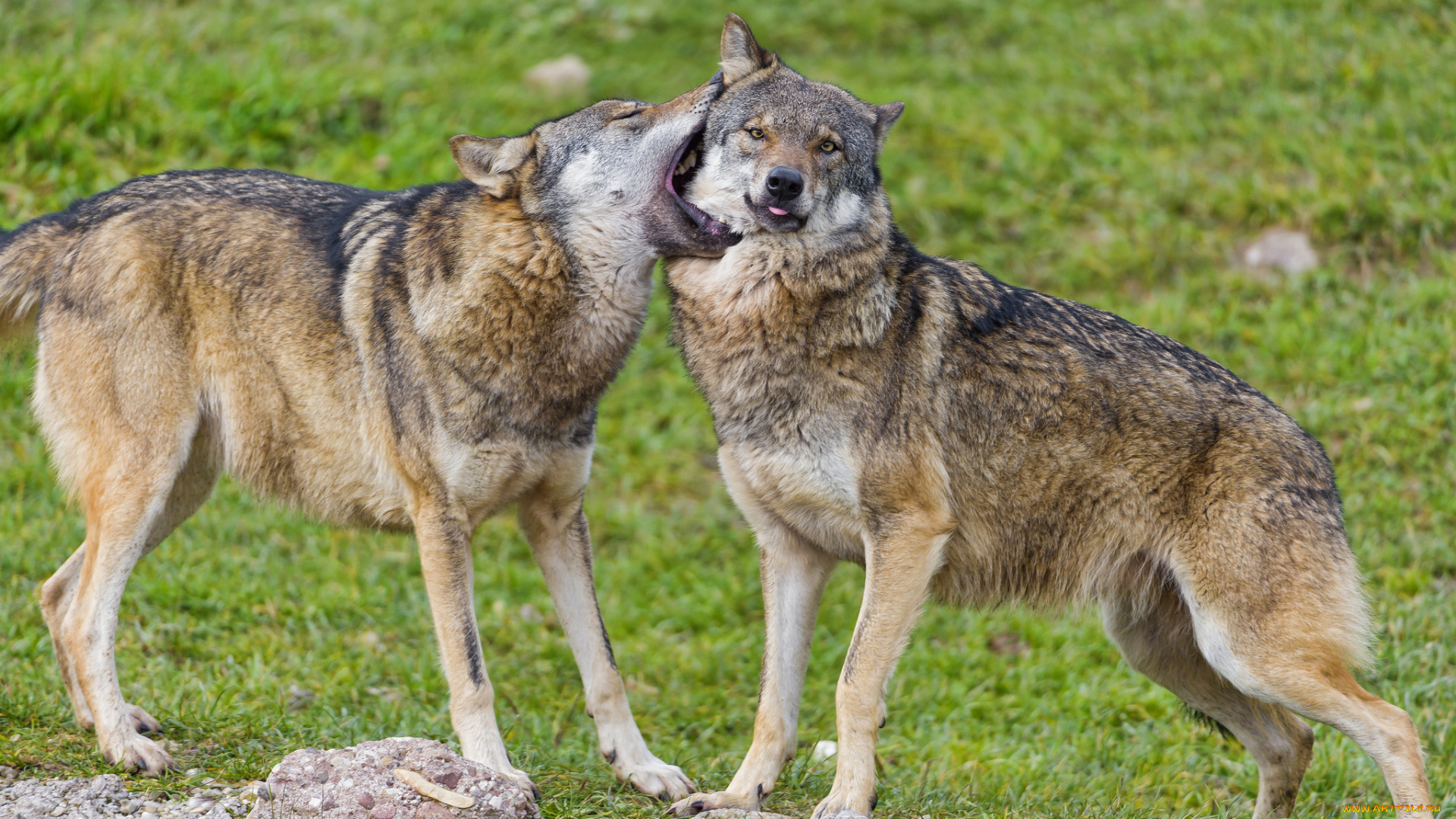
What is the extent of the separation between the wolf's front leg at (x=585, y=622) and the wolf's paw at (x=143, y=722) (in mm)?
1510

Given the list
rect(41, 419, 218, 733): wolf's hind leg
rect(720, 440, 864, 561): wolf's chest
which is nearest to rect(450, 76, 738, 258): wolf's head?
rect(720, 440, 864, 561): wolf's chest

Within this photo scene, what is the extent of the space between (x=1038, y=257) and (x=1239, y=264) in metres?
1.35

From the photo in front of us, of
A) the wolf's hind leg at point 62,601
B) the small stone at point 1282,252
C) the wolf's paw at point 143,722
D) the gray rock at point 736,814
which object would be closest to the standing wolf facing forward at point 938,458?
the gray rock at point 736,814

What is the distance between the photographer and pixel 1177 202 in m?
9.12

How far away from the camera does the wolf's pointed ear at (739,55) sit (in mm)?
4484

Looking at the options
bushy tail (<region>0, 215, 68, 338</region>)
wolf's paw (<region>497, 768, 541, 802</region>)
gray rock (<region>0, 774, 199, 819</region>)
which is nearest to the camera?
gray rock (<region>0, 774, 199, 819</region>)

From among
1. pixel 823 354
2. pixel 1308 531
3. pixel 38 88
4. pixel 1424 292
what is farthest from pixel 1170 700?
pixel 38 88

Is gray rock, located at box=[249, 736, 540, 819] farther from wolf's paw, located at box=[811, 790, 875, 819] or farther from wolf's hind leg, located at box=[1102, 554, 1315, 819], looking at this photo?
wolf's hind leg, located at box=[1102, 554, 1315, 819]

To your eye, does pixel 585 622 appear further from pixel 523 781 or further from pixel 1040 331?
pixel 1040 331

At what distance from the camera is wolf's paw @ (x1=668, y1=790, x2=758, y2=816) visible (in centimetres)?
419

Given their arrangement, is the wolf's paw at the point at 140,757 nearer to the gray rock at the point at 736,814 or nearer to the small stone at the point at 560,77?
the gray rock at the point at 736,814

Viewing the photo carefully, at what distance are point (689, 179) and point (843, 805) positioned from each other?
7.27 ft

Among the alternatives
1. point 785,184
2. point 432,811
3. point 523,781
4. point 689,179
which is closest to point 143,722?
point 523,781

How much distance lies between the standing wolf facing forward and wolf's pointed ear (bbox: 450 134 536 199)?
0.65 meters
